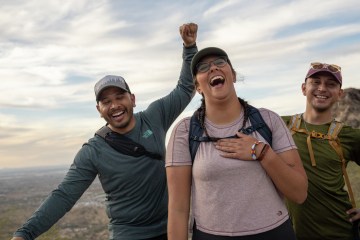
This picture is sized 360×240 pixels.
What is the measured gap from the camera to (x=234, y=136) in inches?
160

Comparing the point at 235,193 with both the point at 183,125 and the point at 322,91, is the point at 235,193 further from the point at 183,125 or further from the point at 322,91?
the point at 322,91

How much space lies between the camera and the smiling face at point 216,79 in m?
4.12

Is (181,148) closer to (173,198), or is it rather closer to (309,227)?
(173,198)

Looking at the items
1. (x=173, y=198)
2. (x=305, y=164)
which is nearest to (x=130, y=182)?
(x=173, y=198)

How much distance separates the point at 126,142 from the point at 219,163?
7.13 ft

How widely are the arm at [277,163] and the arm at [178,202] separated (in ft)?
1.74

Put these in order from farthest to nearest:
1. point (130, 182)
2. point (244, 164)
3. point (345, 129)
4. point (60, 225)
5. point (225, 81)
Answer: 1. point (60, 225)
2. point (345, 129)
3. point (130, 182)
4. point (225, 81)
5. point (244, 164)

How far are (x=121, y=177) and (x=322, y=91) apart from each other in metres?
3.42

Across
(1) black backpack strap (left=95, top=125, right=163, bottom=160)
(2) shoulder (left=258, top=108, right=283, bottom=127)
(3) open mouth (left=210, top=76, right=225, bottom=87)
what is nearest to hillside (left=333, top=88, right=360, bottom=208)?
(1) black backpack strap (left=95, top=125, right=163, bottom=160)

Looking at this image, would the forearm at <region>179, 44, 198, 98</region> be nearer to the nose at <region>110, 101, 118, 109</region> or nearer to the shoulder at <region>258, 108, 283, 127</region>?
the nose at <region>110, 101, 118, 109</region>

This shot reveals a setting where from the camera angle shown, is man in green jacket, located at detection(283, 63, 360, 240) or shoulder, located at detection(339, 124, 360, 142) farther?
shoulder, located at detection(339, 124, 360, 142)

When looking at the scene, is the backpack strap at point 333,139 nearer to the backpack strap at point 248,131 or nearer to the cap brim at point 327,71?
the cap brim at point 327,71

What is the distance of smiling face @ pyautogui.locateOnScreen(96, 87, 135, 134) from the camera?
580 centimetres

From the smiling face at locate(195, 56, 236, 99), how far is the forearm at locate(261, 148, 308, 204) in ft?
2.57
